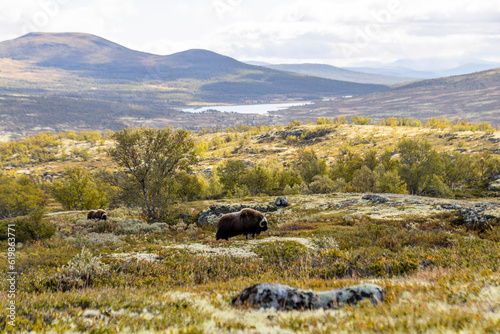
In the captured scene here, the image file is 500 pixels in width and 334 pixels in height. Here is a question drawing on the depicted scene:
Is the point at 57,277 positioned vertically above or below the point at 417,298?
below

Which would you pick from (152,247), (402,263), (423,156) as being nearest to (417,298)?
(402,263)

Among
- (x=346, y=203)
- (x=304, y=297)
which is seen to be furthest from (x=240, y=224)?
(x=346, y=203)

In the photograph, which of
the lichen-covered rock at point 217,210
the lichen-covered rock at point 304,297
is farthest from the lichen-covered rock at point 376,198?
the lichen-covered rock at point 304,297

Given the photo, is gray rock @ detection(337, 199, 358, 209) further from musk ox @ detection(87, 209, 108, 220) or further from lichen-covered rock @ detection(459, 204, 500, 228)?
musk ox @ detection(87, 209, 108, 220)

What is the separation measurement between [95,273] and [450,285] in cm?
1285

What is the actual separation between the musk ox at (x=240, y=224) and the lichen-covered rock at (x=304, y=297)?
13.6m

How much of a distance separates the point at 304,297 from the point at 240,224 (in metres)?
14.1

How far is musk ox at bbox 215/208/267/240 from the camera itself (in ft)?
68.7

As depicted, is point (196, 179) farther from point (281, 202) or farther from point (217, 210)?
point (217, 210)

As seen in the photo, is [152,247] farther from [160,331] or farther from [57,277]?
[160,331]

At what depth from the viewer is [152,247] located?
1666 cm

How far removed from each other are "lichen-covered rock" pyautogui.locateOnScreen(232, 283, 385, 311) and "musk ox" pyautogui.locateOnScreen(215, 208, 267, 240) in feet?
44.7

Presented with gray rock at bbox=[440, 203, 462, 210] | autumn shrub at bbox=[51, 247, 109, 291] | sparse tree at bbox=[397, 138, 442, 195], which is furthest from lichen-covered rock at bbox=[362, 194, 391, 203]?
sparse tree at bbox=[397, 138, 442, 195]

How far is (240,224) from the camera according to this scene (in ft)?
68.7
